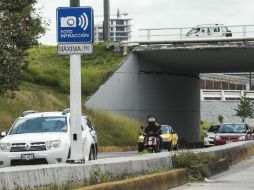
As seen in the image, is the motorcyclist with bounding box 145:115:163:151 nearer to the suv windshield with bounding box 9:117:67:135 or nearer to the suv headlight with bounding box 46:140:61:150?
the suv windshield with bounding box 9:117:67:135

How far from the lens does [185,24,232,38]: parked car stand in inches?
1865

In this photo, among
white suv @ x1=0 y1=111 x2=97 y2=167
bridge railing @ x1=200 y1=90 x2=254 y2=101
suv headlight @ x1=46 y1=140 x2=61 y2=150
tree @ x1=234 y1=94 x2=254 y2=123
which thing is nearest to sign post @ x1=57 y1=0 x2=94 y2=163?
white suv @ x1=0 y1=111 x2=97 y2=167

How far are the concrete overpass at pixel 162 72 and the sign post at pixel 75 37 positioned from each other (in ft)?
104

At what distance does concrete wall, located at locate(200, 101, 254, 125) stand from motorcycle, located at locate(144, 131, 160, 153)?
2791 inches

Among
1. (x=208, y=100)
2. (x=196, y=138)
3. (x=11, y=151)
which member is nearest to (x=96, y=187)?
(x=11, y=151)

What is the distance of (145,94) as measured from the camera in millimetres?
47938

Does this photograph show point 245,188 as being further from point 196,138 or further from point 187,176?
point 196,138

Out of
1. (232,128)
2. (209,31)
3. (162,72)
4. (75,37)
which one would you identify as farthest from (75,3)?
(209,31)

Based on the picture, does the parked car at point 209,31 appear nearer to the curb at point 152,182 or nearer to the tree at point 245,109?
the curb at point 152,182

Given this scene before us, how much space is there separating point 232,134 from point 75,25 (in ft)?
81.2

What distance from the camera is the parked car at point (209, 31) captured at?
155 ft

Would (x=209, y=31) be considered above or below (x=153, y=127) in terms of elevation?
above

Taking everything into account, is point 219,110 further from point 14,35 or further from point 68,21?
point 68,21

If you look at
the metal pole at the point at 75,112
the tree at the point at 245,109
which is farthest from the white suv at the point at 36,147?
the tree at the point at 245,109
